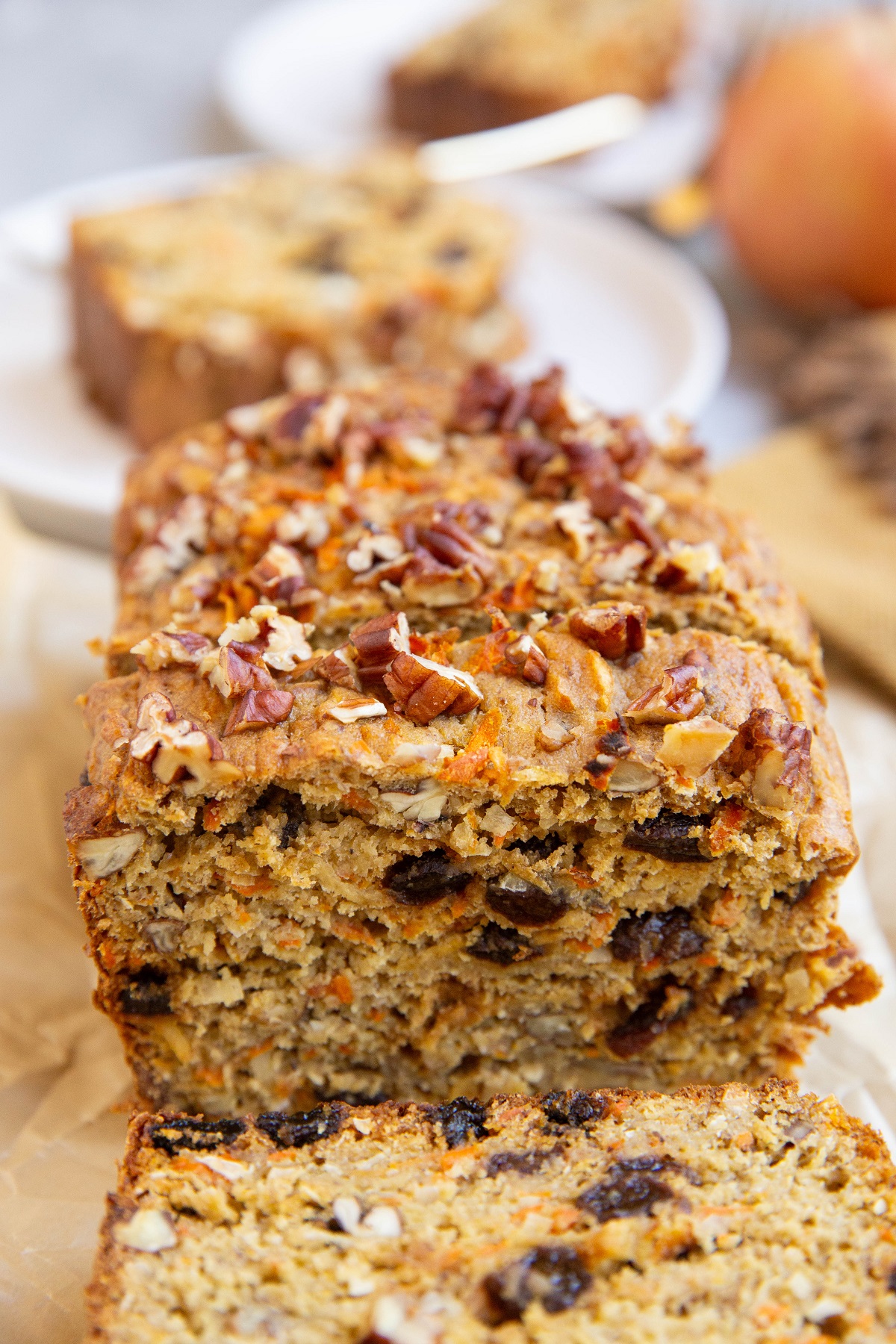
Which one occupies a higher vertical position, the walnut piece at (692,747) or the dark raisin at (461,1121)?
the walnut piece at (692,747)

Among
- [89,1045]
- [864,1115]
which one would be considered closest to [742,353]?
[864,1115]

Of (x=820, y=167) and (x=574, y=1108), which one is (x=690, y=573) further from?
(x=820, y=167)

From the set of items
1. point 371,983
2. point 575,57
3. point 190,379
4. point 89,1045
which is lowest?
point 89,1045

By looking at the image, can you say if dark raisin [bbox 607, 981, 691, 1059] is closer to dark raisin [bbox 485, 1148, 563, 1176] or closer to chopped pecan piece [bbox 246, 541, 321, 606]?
dark raisin [bbox 485, 1148, 563, 1176]

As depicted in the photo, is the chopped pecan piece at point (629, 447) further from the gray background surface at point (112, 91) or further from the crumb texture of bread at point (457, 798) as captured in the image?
the gray background surface at point (112, 91)

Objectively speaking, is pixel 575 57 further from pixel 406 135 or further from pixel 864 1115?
pixel 864 1115

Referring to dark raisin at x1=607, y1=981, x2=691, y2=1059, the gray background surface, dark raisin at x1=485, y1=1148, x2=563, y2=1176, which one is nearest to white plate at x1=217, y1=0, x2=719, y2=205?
the gray background surface

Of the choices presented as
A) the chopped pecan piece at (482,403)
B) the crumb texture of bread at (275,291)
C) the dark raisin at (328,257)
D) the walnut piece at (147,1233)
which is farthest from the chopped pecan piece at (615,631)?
the dark raisin at (328,257)
